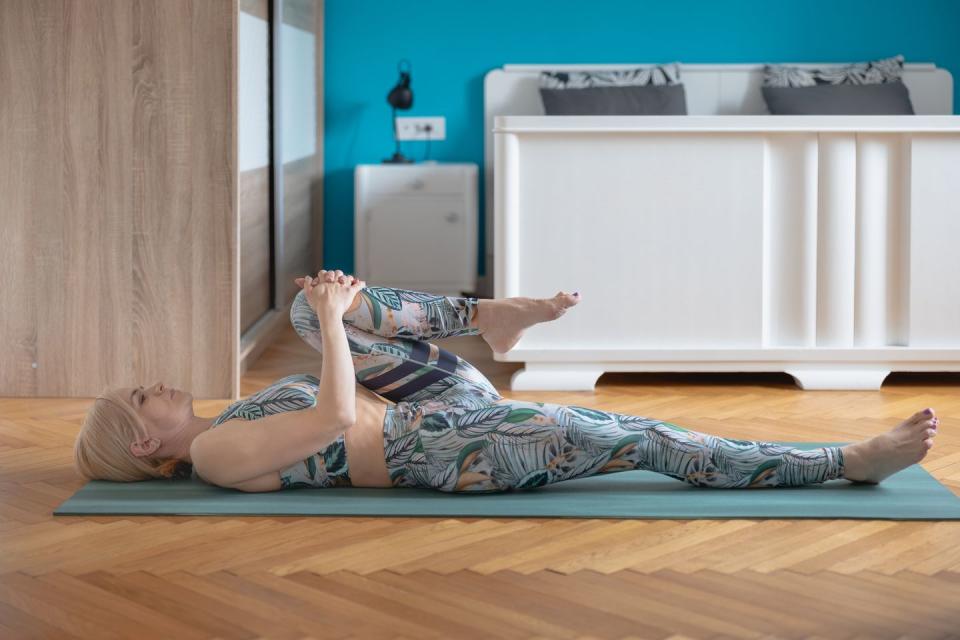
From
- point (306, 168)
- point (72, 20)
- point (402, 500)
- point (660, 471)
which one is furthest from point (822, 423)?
point (306, 168)

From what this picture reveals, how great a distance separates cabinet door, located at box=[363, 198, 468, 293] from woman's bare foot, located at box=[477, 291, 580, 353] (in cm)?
276

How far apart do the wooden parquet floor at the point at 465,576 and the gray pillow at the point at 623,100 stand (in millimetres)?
2763

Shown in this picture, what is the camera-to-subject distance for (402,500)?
214 cm

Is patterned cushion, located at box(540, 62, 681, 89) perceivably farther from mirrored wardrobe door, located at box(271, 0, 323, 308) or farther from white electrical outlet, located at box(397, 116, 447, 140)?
mirrored wardrobe door, located at box(271, 0, 323, 308)

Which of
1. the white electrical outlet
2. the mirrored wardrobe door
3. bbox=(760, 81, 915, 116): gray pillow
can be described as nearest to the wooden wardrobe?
the mirrored wardrobe door

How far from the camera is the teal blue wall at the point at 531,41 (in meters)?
5.29

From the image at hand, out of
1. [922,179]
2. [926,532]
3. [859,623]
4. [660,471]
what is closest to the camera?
[859,623]

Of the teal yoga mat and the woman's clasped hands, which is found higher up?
the woman's clasped hands

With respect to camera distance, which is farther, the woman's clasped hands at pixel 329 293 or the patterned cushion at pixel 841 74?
the patterned cushion at pixel 841 74

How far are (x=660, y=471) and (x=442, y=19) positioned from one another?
3.69 meters

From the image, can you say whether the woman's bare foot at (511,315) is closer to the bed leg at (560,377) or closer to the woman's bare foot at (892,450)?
the woman's bare foot at (892,450)

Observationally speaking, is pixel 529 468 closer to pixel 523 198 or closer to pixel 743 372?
pixel 523 198

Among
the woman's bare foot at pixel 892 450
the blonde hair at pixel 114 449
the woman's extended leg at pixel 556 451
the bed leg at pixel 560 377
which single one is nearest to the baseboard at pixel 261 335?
the bed leg at pixel 560 377

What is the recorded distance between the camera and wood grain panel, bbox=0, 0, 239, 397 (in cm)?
306
